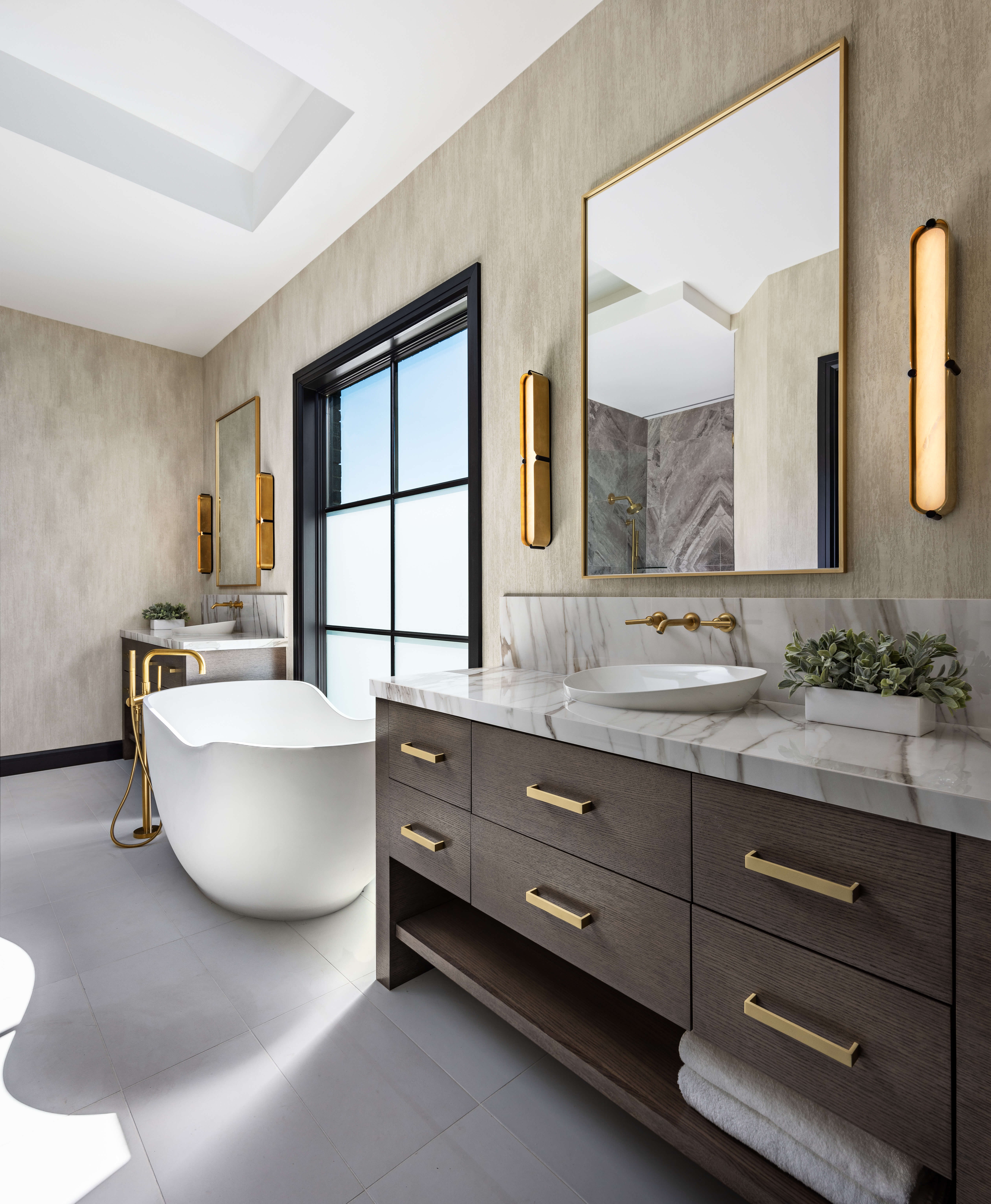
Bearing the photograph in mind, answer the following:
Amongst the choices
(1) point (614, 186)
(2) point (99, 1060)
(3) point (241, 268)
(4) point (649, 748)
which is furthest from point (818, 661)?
(3) point (241, 268)

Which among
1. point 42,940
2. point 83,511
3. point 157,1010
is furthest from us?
point 83,511

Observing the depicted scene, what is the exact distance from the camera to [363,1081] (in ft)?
4.19

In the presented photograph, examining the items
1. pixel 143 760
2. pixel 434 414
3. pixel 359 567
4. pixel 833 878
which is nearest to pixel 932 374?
pixel 833 878

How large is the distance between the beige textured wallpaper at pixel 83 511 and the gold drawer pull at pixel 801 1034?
392 cm

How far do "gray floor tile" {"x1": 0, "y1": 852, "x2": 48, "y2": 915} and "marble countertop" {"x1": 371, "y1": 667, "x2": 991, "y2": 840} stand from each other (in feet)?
5.28

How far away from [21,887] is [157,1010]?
1.00 m

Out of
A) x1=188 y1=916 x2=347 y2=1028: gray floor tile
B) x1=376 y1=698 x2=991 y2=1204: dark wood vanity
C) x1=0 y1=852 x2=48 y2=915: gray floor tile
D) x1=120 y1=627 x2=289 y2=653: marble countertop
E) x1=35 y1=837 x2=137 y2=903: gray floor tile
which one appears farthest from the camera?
x1=120 y1=627 x2=289 y2=653: marble countertop

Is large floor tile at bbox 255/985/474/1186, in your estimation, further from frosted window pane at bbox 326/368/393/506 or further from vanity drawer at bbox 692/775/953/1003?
frosted window pane at bbox 326/368/393/506

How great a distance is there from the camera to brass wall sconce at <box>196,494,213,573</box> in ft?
12.9

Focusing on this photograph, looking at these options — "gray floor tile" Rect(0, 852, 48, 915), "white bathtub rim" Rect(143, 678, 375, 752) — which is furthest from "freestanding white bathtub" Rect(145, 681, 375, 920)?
"gray floor tile" Rect(0, 852, 48, 915)

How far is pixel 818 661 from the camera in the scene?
3.55 feet

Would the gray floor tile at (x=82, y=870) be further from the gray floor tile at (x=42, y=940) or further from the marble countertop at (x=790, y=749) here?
the marble countertop at (x=790, y=749)

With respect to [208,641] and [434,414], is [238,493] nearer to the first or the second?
[208,641]

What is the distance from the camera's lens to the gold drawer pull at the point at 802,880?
765 millimetres
